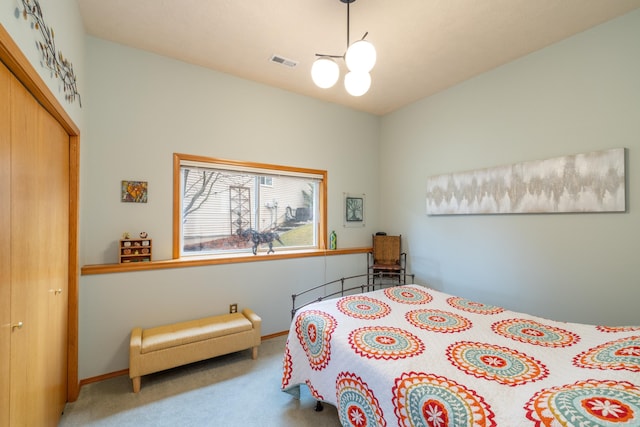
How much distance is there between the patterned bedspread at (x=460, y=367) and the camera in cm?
98

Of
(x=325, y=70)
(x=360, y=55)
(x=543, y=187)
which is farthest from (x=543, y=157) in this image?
(x=325, y=70)

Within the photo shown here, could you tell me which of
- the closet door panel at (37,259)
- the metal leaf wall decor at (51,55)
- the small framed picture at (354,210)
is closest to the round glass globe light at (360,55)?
the metal leaf wall decor at (51,55)

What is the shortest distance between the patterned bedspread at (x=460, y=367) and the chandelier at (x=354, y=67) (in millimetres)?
1614

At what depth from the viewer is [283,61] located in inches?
107

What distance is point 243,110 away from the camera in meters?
3.07

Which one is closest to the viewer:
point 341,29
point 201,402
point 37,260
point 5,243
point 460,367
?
point 5,243

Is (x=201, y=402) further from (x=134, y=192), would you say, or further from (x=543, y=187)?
(x=543, y=187)

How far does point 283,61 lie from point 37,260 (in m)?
2.46

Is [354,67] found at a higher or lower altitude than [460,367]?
higher

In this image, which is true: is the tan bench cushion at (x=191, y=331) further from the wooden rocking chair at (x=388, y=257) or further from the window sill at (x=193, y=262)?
the wooden rocking chair at (x=388, y=257)

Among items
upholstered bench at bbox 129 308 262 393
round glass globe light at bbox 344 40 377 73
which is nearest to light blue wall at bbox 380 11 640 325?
round glass globe light at bbox 344 40 377 73

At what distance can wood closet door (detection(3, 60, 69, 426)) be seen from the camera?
3.91ft

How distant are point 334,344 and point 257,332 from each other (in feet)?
4.33

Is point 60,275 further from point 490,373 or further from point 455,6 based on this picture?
point 455,6
